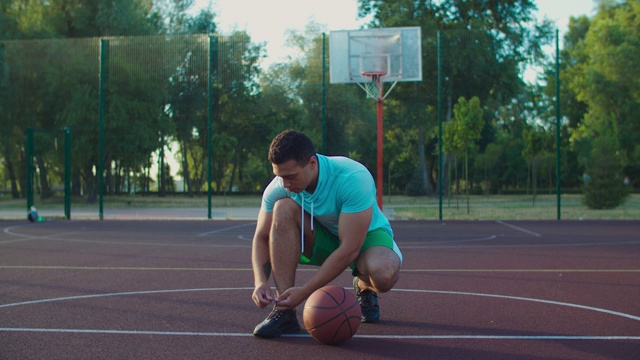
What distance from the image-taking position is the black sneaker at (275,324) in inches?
157

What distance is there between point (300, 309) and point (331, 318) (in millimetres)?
1288

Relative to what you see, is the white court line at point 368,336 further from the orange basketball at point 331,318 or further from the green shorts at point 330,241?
the green shorts at point 330,241

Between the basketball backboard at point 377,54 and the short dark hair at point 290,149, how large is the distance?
11594mm

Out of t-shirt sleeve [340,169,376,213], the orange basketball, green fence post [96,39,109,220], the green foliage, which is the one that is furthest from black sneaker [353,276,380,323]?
the green foliage

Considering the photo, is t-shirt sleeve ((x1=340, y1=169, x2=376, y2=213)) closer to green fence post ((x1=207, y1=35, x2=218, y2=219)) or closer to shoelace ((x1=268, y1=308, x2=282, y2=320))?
shoelace ((x1=268, y1=308, x2=282, y2=320))

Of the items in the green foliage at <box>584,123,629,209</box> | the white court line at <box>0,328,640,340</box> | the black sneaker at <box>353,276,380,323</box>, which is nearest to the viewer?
the white court line at <box>0,328,640,340</box>

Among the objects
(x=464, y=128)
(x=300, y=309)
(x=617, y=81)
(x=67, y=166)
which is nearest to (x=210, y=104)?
(x=67, y=166)

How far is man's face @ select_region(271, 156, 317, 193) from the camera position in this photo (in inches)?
143

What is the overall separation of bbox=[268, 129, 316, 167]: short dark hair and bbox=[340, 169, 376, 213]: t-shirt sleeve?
345 millimetres

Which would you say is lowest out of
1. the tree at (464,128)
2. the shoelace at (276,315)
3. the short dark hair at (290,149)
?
the shoelace at (276,315)

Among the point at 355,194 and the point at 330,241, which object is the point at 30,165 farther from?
the point at 355,194

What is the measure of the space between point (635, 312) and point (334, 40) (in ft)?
38.5

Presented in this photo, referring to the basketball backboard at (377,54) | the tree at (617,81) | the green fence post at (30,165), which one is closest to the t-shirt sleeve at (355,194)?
the basketball backboard at (377,54)

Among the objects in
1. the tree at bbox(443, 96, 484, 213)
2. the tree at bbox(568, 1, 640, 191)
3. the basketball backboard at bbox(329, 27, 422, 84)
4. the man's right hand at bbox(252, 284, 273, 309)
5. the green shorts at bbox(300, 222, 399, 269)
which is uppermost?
the tree at bbox(568, 1, 640, 191)
